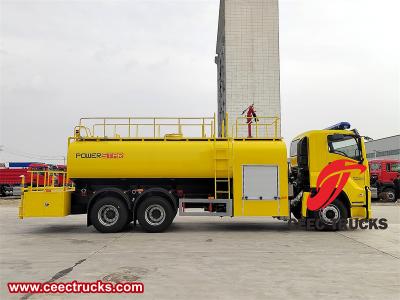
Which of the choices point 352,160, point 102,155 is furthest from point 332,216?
point 102,155

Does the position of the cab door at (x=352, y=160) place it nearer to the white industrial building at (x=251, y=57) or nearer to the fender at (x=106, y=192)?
the fender at (x=106, y=192)

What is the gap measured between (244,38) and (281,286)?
38.0 metres

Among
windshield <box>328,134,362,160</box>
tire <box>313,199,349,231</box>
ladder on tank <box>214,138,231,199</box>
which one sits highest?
windshield <box>328,134,362,160</box>

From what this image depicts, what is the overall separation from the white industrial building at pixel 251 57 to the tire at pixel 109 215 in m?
30.2

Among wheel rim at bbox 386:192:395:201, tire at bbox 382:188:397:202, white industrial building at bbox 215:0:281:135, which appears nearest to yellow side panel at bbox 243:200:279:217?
tire at bbox 382:188:397:202

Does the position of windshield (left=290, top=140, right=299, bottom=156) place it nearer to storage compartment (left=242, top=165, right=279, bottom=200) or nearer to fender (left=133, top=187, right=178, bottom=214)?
storage compartment (left=242, top=165, right=279, bottom=200)

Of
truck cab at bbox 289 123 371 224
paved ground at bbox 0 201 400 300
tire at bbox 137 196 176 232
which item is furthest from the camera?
truck cab at bbox 289 123 371 224

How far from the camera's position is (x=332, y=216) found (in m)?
11.7

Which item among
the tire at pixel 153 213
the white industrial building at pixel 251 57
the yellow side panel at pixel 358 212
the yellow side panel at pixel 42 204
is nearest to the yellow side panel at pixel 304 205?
the yellow side panel at pixel 358 212

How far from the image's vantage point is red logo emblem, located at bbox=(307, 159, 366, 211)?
11594 millimetres

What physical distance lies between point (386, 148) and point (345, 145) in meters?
57.5

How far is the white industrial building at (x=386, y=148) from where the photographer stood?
2337 inches

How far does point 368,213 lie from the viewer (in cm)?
1172

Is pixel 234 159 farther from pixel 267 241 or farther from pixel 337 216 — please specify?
pixel 337 216
